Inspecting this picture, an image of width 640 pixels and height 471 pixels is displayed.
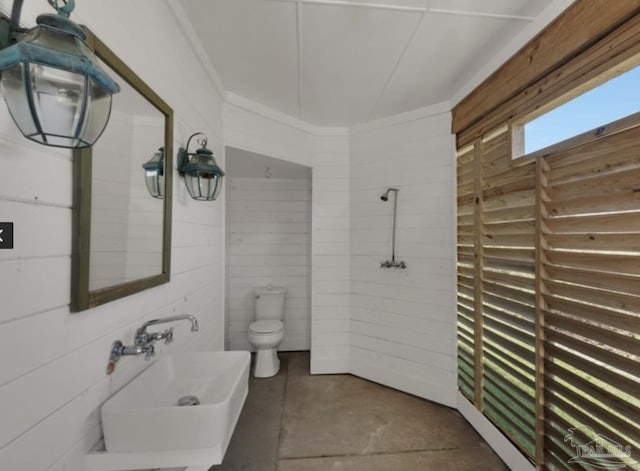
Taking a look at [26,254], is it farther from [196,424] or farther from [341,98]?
[341,98]

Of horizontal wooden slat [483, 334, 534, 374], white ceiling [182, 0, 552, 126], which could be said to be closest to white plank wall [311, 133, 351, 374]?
white ceiling [182, 0, 552, 126]

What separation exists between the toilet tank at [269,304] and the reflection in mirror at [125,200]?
1.88 meters

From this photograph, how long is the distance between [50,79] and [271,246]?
2.76 meters

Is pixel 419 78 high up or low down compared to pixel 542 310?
up

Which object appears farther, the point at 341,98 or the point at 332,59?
the point at 341,98

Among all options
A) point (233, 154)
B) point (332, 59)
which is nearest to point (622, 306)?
point (332, 59)

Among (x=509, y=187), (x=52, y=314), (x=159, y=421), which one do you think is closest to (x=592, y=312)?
(x=509, y=187)

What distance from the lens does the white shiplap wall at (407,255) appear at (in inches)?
90.1

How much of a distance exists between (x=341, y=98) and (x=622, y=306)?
2134mm

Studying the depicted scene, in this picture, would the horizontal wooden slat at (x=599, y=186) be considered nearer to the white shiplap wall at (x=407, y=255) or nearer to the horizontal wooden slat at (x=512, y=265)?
the horizontal wooden slat at (x=512, y=265)

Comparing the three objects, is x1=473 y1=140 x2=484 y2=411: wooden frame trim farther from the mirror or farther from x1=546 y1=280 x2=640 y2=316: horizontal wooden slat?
the mirror

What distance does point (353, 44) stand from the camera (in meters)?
1.68

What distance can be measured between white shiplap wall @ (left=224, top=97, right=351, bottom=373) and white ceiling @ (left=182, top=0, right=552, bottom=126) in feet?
1.65

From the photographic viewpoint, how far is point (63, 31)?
25.1 inches
